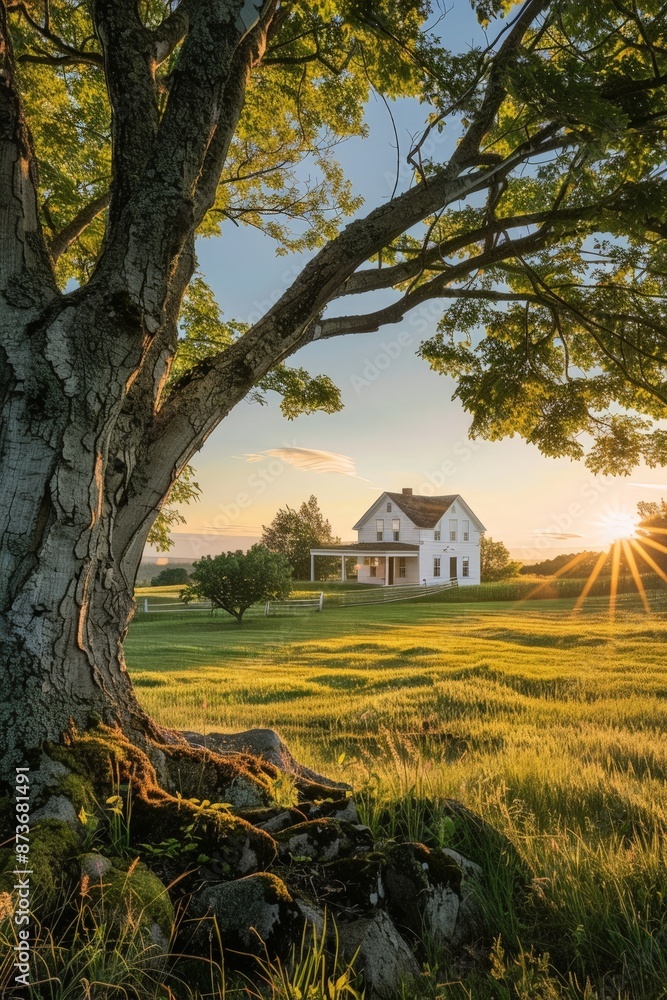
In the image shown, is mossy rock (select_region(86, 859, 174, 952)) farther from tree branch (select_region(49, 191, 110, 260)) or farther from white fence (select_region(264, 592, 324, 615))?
white fence (select_region(264, 592, 324, 615))

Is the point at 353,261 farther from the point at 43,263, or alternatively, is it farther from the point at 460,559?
the point at 460,559

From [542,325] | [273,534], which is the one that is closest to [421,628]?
[542,325]

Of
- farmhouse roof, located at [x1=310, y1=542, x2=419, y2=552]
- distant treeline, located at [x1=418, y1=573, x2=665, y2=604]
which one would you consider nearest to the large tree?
distant treeline, located at [x1=418, y1=573, x2=665, y2=604]

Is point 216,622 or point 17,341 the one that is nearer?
point 17,341

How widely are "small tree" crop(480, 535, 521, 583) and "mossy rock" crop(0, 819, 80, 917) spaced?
164 feet

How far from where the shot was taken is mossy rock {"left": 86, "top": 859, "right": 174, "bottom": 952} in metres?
2.21

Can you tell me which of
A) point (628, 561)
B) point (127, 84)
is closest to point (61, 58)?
point (127, 84)

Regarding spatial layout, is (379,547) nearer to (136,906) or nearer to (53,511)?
(53,511)

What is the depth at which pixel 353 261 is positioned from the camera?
4.33m

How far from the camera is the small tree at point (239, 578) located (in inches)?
1025

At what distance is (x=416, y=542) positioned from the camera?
4341 centimetres

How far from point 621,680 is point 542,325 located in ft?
24.6

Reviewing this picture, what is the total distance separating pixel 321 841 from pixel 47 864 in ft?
4.31

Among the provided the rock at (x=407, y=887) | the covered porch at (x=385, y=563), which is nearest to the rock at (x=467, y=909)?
the rock at (x=407, y=887)
